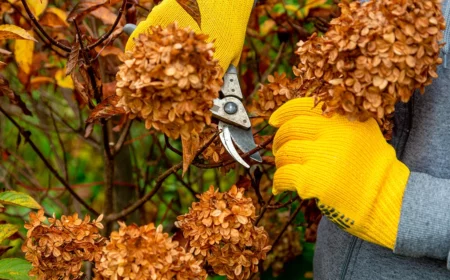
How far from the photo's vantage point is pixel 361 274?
1156 mm

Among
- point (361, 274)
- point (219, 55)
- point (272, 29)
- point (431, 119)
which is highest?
point (219, 55)

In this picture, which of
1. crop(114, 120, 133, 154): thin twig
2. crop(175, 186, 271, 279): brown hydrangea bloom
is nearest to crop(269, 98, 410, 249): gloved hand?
crop(175, 186, 271, 279): brown hydrangea bloom

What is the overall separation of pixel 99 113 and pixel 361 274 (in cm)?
55

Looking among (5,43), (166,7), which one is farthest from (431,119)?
(5,43)

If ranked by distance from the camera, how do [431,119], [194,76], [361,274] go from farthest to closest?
1. [361,274]
2. [431,119]
3. [194,76]

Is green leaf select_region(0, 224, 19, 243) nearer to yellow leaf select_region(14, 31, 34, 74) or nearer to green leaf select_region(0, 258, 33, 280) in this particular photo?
green leaf select_region(0, 258, 33, 280)

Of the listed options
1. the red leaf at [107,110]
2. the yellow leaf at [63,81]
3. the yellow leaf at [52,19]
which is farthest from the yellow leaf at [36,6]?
the red leaf at [107,110]

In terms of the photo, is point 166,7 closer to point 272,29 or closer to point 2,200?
point 2,200

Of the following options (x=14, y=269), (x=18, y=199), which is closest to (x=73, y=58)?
(x=18, y=199)

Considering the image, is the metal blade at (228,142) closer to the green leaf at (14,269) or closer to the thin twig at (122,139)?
the green leaf at (14,269)

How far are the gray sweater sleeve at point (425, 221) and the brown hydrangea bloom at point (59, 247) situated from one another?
0.50 m

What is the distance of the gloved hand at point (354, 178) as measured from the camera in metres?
0.97

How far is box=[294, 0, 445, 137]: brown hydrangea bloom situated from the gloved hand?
62 millimetres

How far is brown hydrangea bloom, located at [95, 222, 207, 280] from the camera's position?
94cm
